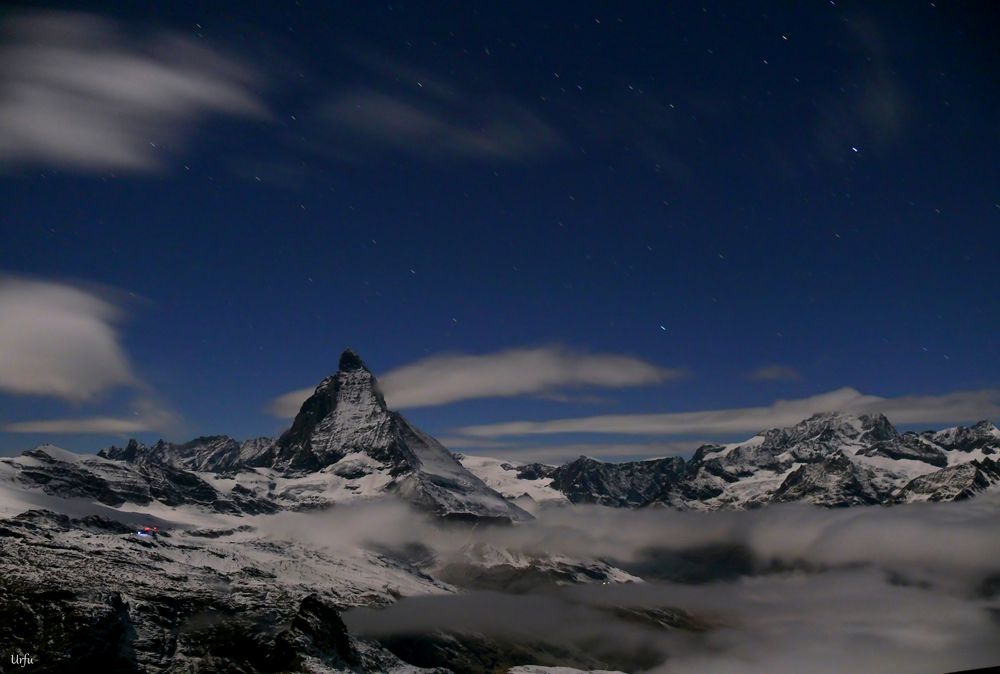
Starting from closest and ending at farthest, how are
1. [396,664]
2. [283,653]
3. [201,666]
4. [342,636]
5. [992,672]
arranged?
[992,672]
[283,653]
[342,636]
[396,664]
[201,666]

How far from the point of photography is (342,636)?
15175cm

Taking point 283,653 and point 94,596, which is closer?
point 283,653

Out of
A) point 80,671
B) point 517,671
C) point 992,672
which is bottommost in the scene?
point 517,671

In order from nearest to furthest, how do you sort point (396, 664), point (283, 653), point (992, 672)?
point (992, 672)
point (283, 653)
point (396, 664)

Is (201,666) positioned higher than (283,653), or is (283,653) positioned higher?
(283,653)

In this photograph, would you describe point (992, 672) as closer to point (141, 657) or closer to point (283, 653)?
point (283, 653)

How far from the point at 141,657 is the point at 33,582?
39937mm

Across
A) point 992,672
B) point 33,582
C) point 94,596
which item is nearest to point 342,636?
point 94,596

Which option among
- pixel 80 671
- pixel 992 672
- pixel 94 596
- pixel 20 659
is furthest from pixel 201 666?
pixel 992 672

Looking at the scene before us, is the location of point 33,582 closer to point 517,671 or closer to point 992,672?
point 517,671

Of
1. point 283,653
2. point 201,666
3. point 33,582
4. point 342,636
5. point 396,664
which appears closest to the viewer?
point 283,653

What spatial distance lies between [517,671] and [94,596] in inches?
4390

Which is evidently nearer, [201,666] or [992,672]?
[992,672]

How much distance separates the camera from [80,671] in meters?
137
